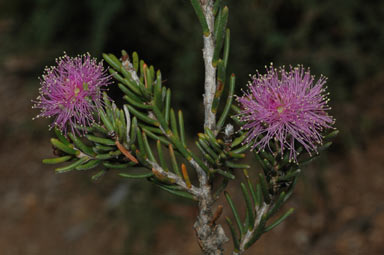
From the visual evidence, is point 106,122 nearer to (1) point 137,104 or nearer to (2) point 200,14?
(1) point 137,104

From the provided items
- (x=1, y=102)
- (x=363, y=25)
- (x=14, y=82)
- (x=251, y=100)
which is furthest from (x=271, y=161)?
(x=14, y=82)

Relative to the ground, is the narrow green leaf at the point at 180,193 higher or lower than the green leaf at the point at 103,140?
lower

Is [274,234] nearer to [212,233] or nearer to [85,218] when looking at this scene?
[85,218]

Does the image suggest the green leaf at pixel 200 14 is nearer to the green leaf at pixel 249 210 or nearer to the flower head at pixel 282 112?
the flower head at pixel 282 112

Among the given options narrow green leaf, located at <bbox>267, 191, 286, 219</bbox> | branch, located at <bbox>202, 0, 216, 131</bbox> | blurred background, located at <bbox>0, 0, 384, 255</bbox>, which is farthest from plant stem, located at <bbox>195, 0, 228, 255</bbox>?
blurred background, located at <bbox>0, 0, 384, 255</bbox>

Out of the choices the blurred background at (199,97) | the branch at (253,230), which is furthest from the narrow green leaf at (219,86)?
the blurred background at (199,97)

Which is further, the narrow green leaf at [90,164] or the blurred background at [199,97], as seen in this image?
the blurred background at [199,97]

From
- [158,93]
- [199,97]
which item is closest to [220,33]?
[158,93]

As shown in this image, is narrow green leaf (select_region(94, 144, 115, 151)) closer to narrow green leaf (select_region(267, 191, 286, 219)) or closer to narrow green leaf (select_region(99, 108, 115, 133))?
narrow green leaf (select_region(99, 108, 115, 133))
